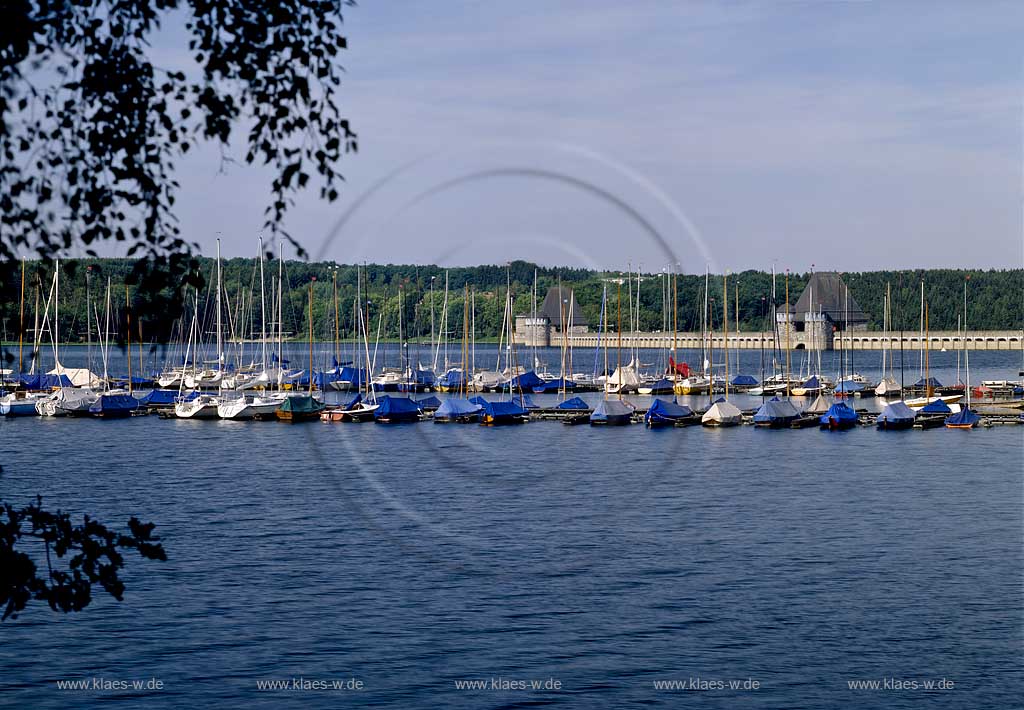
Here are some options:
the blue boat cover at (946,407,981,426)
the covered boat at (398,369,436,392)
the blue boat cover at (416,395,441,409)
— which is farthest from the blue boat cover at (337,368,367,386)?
the blue boat cover at (946,407,981,426)

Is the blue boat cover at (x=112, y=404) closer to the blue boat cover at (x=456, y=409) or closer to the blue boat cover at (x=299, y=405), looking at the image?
the blue boat cover at (x=299, y=405)

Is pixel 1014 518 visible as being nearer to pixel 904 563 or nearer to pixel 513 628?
pixel 904 563

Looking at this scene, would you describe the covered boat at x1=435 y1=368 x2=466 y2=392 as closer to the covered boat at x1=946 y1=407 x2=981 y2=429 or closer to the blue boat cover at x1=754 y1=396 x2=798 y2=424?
the blue boat cover at x1=754 y1=396 x2=798 y2=424

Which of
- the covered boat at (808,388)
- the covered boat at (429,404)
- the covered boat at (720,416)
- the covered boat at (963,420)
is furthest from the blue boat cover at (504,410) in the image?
the covered boat at (808,388)

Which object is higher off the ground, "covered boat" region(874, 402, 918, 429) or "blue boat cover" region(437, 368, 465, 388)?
"blue boat cover" region(437, 368, 465, 388)

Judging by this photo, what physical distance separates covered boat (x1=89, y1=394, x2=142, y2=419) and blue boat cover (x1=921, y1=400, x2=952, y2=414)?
66304 mm

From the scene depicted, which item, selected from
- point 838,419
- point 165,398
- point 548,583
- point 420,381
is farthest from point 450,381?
point 548,583

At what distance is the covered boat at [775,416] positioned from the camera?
303 ft

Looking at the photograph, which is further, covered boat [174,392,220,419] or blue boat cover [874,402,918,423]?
covered boat [174,392,220,419]

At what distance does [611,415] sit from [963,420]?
25378mm

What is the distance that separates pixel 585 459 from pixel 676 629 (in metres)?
42.6

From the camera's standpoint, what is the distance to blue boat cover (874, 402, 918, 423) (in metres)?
90.6

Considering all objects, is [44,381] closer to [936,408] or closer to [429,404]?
[429,404]

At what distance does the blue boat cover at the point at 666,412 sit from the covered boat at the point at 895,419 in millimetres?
13987
